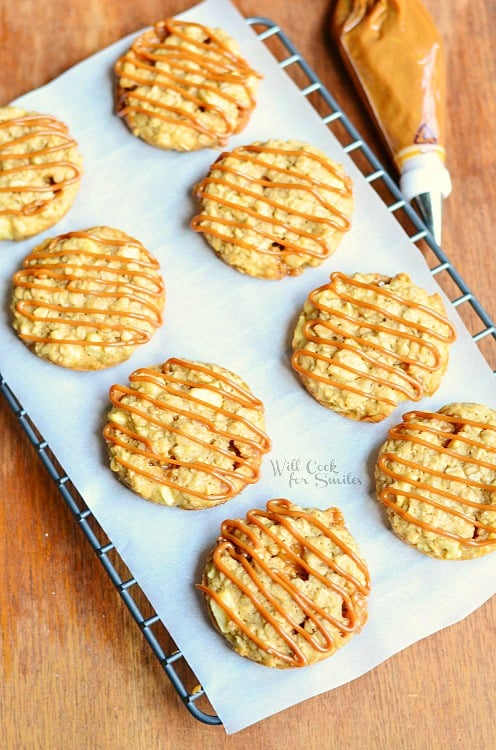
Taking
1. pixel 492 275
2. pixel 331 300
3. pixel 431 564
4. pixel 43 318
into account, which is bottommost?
pixel 431 564

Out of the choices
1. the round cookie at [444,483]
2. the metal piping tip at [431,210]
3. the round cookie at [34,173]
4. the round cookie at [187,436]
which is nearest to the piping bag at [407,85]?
the metal piping tip at [431,210]

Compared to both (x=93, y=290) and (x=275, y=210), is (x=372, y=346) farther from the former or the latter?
(x=93, y=290)

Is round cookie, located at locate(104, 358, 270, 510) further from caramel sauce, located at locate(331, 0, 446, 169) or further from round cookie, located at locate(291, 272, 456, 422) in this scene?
caramel sauce, located at locate(331, 0, 446, 169)

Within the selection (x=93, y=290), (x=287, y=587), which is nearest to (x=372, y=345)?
(x=287, y=587)

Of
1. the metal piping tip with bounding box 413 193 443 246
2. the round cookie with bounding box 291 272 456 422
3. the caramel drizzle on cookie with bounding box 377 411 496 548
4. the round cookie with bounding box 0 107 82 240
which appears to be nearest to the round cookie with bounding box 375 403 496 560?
the caramel drizzle on cookie with bounding box 377 411 496 548

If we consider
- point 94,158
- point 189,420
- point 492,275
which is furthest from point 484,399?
point 94,158

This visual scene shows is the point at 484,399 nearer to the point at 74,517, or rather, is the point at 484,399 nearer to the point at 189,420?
the point at 189,420
